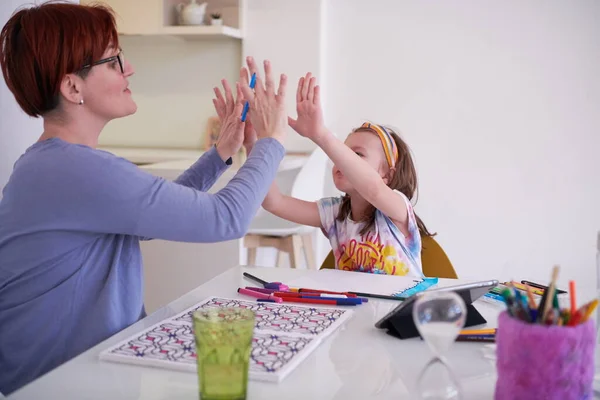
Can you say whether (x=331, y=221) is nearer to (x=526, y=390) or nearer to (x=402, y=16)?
(x=526, y=390)

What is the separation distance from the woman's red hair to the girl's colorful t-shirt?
3.02 feet

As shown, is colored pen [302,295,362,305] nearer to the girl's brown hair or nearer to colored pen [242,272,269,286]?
colored pen [242,272,269,286]

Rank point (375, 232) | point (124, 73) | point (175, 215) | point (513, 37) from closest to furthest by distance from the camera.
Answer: point (175, 215)
point (124, 73)
point (375, 232)
point (513, 37)

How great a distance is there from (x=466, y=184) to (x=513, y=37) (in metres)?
0.86

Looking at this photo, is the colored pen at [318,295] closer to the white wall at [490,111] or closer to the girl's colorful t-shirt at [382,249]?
the girl's colorful t-shirt at [382,249]

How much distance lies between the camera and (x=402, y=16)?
408 cm

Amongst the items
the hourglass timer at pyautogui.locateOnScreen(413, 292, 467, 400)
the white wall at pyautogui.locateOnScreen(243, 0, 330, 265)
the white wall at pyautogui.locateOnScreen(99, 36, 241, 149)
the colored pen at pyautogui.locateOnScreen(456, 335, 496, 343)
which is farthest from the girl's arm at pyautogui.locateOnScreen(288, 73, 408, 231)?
the white wall at pyautogui.locateOnScreen(99, 36, 241, 149)

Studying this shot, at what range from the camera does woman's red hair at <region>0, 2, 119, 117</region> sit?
138cm

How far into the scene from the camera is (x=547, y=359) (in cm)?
86

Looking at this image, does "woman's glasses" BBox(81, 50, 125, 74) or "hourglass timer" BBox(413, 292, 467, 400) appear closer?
"hourglass timer" BBox(413, 292, 467, 400)

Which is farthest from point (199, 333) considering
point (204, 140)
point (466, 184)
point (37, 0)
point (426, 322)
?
point (204, 140)

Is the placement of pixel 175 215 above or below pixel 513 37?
below

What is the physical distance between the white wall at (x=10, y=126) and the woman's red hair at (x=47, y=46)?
0.49 m

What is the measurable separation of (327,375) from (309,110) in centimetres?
87
